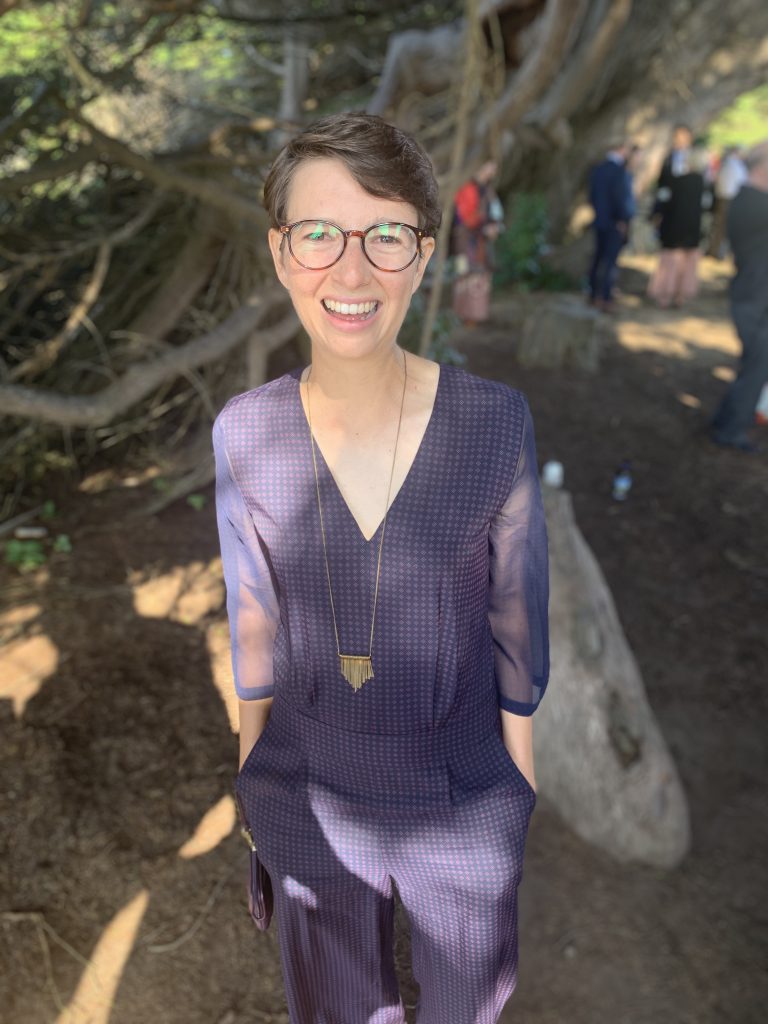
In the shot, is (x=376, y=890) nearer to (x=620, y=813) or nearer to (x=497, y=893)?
(x=497, y=893)

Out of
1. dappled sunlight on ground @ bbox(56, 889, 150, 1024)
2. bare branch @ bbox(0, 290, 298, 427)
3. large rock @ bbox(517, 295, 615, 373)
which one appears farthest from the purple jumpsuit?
large rock @ bbox(517, 295, 615, 373)

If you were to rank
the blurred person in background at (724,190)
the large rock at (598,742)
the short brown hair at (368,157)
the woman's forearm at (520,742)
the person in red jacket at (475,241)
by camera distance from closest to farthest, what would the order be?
the short brown hair at (368,157), the woman's forearm at (520,742), the large rock at (598,742), the person in red jacket at (475,241), the blurred person in background at (724,190)

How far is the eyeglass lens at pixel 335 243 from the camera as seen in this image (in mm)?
1169

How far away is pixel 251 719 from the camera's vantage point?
4.88 feet

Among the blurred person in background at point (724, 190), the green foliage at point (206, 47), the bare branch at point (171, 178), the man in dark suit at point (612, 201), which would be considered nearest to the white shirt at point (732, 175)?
the blurred person in background at point (724, 190)

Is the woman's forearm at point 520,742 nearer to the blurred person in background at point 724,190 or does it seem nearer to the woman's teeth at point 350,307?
the woman's teeth at point 350,307

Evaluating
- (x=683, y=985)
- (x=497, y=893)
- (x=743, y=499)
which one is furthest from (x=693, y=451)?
(x=497, y=893)

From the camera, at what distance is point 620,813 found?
3107 mm

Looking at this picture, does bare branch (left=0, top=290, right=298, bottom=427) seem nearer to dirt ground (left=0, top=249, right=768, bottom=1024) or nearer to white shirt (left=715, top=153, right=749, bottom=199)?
dirt ground (left=0, top=249, right=768, bottom=1024)

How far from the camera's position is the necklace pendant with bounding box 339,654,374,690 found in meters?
1.31

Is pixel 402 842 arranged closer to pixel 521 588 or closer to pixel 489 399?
pixel 521 588

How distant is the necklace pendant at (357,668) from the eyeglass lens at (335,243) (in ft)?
2.06

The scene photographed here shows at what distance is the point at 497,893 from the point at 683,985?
1956mm

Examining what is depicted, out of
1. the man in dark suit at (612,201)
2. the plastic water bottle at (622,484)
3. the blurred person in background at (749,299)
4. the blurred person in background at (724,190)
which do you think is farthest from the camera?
the blurred person in background at (724,190)
